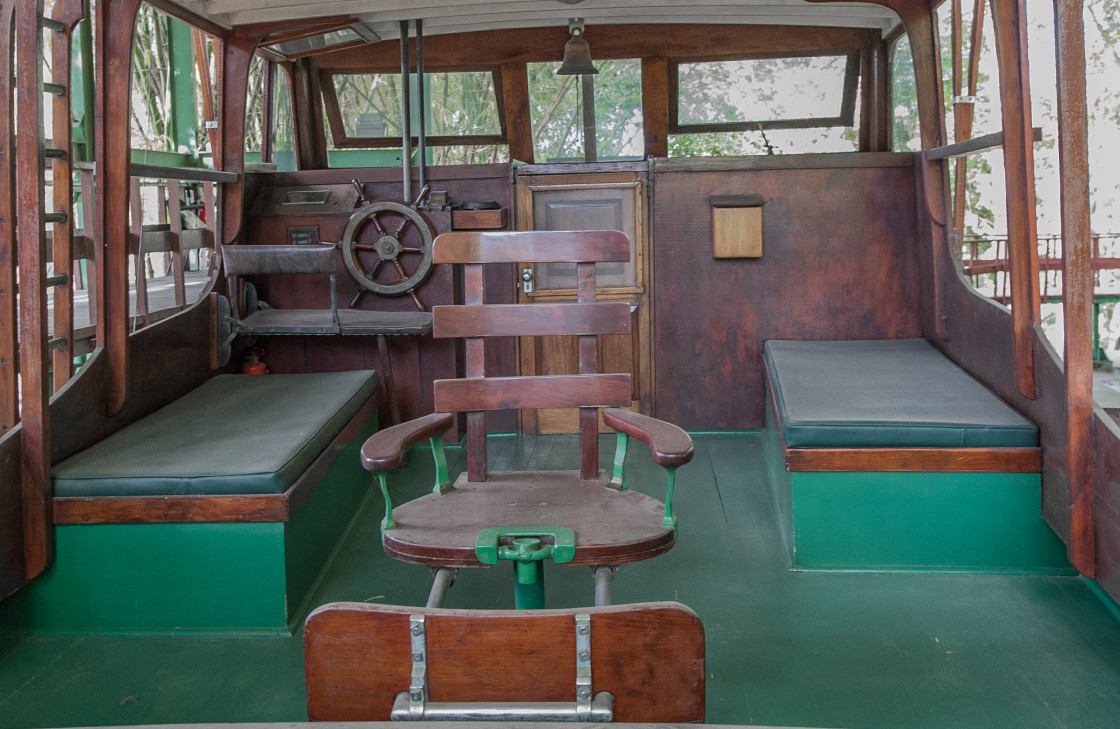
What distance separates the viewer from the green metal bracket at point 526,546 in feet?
6.26

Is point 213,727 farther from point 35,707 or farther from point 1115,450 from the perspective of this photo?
point 1115,450

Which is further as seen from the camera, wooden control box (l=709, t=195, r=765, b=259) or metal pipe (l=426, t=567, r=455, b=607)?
wooden control box (l=709, t=195, r=765, b=259)

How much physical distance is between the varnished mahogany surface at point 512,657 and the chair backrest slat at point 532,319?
3.91ft

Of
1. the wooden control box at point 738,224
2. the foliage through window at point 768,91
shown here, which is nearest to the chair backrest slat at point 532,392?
the wooden control box at point 738,224

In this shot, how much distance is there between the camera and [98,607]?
2.66m

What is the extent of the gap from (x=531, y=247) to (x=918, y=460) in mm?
1355

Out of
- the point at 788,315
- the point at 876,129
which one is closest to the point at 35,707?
the point at 788,315

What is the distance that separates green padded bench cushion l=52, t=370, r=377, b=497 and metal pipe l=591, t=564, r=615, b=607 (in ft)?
3.53

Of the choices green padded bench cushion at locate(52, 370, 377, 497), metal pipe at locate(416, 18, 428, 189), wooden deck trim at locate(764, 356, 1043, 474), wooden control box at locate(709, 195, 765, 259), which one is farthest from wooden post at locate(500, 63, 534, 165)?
wooden deck trim at locate(764, 356, 1043, 474)

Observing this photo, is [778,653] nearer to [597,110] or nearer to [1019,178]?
[1019,178]

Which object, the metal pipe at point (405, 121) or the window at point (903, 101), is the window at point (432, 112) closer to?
the metal pipe at point (405, 121)

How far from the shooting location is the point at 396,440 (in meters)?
2.20

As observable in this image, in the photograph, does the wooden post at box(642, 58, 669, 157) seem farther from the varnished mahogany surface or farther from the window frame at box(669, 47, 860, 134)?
A: the varnished mahogany surface

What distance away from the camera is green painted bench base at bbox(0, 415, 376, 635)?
2.64 m
